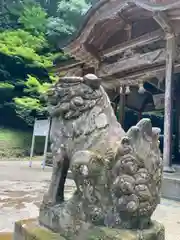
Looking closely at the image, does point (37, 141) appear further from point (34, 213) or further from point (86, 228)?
point (86, 228)

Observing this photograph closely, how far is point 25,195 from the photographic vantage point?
486cm

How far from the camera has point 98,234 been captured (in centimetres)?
167

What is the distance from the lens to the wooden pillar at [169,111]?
18.6 ft

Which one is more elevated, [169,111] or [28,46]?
[28,46]

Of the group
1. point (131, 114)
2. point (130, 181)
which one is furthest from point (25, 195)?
point (131, 114)

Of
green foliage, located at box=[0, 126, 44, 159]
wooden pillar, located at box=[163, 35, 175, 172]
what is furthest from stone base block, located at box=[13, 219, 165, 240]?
green foliage, located at box=[0, 126, 44, 159]

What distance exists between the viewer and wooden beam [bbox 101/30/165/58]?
655cm

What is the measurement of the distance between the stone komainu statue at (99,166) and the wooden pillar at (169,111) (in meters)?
3.94

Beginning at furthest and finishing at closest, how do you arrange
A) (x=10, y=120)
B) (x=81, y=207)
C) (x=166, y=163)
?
(x=10, y=120)
(x=166, y=163)
(x=81, y=207)

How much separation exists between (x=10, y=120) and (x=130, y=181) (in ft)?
53.5

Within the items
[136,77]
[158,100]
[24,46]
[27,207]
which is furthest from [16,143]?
[27,207]

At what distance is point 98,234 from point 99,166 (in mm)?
400

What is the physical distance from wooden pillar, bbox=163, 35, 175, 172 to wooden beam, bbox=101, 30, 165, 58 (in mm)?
468

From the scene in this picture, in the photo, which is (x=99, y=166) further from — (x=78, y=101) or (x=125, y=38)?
(x=125, y=38)
